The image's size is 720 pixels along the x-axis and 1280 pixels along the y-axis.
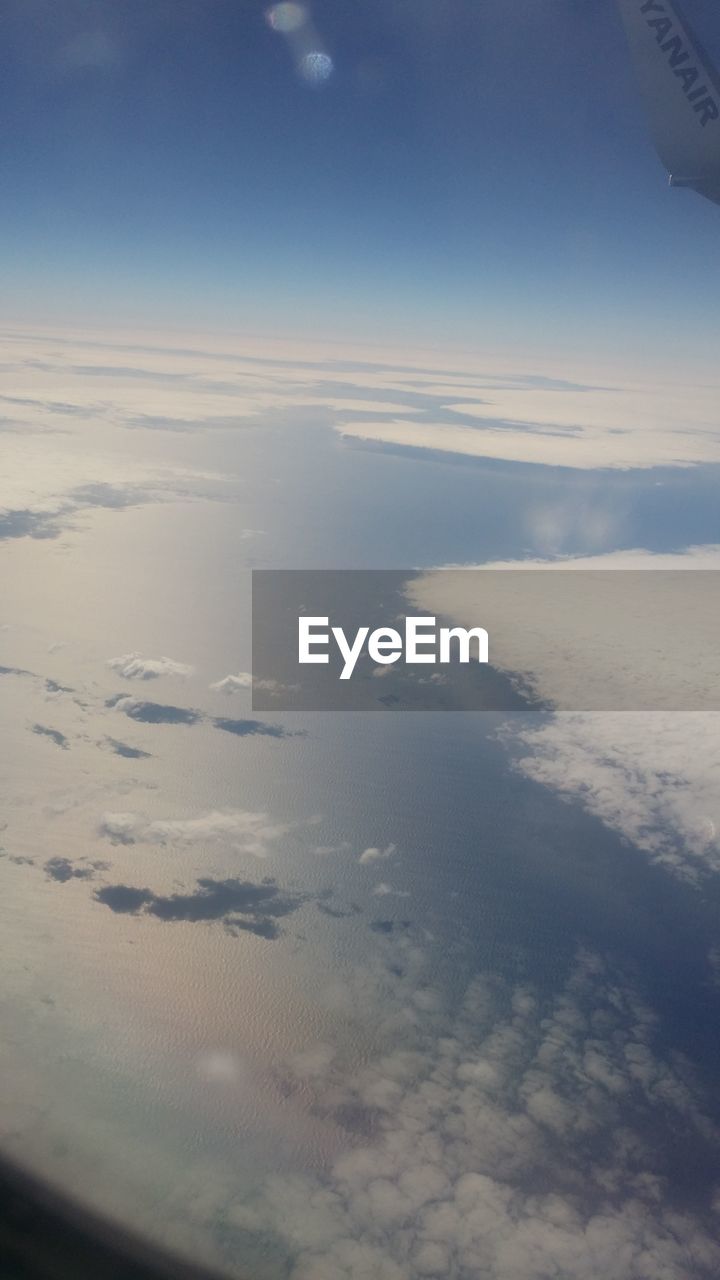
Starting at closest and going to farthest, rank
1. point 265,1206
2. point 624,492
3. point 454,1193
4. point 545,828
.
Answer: point 265,1206, point 454,1193, point 545,828, point 624,492

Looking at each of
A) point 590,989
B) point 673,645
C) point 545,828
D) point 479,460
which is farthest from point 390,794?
point 479,460

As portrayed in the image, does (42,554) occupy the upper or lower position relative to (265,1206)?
upper

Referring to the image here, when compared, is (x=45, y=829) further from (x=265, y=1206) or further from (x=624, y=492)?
(x=624, y=492)

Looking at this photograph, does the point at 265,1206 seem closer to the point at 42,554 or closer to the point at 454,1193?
the point at 454,1193

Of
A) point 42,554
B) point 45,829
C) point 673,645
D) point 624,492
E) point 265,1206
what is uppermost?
point 624,492

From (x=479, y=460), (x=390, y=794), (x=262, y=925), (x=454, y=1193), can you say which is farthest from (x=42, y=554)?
(x=479, y=460)

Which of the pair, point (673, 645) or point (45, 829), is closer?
point (45, 829)

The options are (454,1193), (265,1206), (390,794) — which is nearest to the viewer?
(265,1206)
